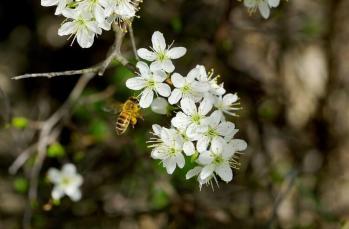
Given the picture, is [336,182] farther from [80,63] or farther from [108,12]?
[108,12]

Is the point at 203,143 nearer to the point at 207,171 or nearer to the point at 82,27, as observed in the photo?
the point at 207,171

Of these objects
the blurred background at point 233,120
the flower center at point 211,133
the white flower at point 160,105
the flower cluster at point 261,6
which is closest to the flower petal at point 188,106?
the flower center at point 211,133

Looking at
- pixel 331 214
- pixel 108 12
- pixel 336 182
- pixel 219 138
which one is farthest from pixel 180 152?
pixel 336 182

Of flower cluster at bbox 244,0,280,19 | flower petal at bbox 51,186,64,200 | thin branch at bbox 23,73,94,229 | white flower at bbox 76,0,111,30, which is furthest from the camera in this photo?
flower petal at bbox 51,186,64,200

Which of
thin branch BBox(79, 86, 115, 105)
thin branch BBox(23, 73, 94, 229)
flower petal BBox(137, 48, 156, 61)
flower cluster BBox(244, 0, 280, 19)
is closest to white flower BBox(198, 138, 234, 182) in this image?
flower petal BBox(137, 48, 156, 61)

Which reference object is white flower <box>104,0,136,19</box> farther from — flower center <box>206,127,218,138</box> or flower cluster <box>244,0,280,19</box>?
flower cluster <box>244,0,280,19</box>

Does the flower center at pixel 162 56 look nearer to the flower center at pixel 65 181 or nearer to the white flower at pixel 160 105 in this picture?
the white flower at pixel 160 105
